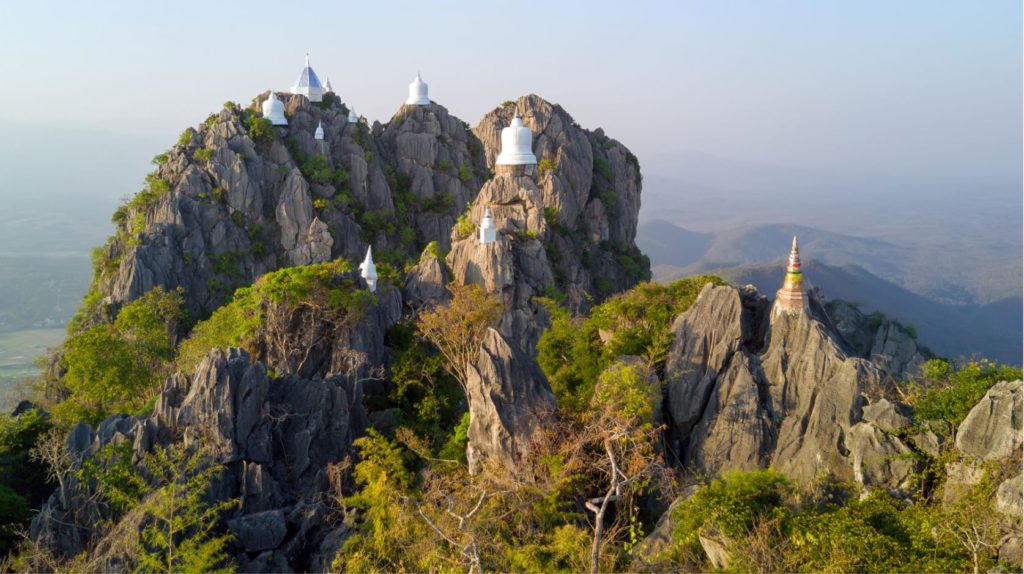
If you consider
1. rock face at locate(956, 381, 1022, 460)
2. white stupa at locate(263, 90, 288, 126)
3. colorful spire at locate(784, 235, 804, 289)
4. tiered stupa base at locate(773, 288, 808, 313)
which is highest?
white stupa at locate(263, 90, 288, 126)

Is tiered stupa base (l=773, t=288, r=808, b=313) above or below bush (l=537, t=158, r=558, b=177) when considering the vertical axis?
below

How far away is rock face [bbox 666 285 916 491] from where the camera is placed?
1816 cm

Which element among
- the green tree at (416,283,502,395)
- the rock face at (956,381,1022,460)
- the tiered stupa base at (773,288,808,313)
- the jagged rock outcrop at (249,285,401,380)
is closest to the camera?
the rock face at (956,381,1022,460)

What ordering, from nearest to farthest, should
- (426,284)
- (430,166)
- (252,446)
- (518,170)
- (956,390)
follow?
1. (956,390)
2. (252,446)
3. (426,284)
4. (518,170)
5. (430,166)

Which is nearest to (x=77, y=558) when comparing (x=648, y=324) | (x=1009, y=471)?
(x=648, y=324)

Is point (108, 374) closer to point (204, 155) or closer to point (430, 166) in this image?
point (204, 155)

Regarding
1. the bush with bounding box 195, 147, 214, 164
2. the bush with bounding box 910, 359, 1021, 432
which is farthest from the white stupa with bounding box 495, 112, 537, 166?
the bush with bounding box 910, 359, 1021, 432

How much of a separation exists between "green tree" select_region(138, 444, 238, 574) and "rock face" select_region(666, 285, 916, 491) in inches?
481

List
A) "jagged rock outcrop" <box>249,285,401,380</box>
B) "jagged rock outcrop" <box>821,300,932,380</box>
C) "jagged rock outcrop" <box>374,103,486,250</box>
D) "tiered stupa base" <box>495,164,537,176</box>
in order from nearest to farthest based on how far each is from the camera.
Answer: "jagged rock outcrop" <box>249,285,401,380</box>, "jagged rock outcrop" <box>821,300,932,380</box>, "tiered stupa base" <box>495,164,537,176</box>, "jagged rock outcrop" <box>374,103,486,250</box>

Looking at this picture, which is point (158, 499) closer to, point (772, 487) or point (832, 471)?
point (772, 487)

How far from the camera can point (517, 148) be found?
52.4m

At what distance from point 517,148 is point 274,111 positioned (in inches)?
803

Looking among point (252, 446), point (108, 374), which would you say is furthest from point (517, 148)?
point (252, 446)

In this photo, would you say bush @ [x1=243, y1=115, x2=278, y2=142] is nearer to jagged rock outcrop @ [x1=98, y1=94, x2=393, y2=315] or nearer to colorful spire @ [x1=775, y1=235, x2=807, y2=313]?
jagged rock outcrop @ [x1=98, y1=94, x2=393, y2=315]
